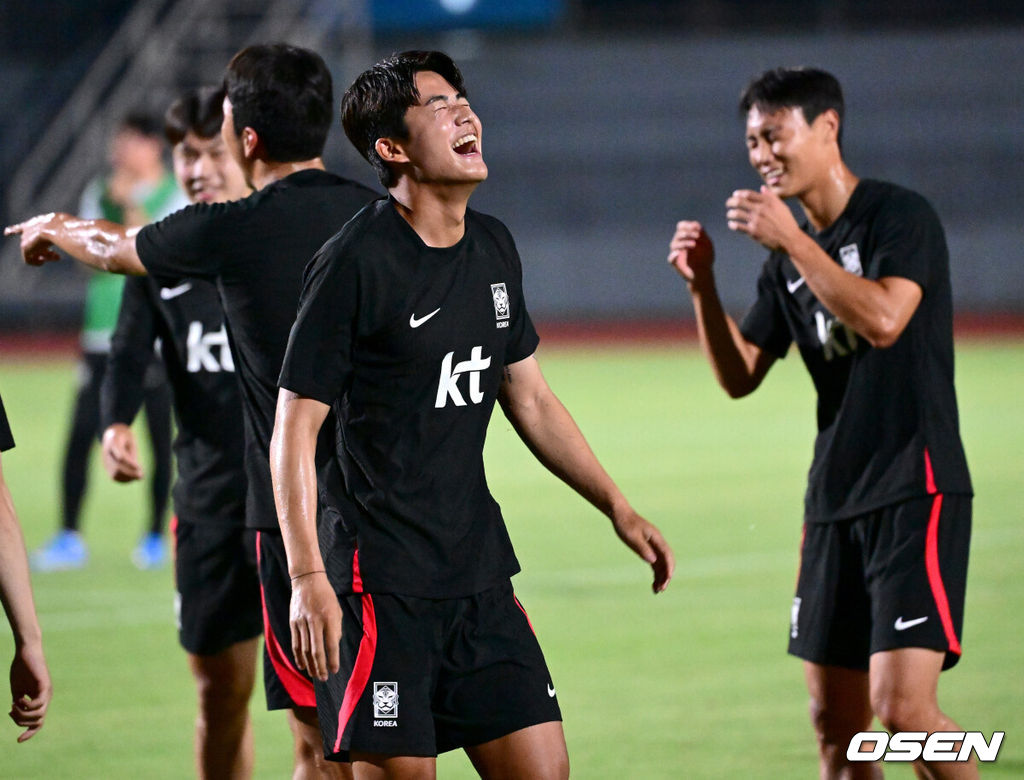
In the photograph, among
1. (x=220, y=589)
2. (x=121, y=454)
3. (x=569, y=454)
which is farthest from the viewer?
(x=121, y=454)

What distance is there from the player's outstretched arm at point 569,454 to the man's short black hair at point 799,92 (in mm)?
1254

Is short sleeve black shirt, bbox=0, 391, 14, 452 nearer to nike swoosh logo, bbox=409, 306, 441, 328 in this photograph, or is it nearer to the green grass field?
nike swoosh logo, bbox=409, 306, 441, 328

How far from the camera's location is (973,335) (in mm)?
23516

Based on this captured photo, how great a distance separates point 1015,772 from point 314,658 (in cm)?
292

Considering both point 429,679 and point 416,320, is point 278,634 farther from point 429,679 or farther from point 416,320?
point 416,320

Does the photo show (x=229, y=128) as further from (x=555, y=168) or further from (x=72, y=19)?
(x=72, y=19)

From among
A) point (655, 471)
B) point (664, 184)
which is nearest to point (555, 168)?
point (664, 184)

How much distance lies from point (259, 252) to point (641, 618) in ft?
13.6

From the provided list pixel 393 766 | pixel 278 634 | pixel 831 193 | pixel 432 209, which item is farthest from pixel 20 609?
pixel 831 193

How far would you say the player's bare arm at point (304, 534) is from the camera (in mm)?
3453

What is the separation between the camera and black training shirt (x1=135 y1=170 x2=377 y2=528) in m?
4.27

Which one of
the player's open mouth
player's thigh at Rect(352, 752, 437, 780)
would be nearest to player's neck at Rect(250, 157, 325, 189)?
the player's open mouth

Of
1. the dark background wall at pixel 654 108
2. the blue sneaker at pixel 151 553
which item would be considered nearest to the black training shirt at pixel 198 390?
the blue sneaker at pixel 151 553

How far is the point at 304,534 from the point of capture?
3498 millimetres
